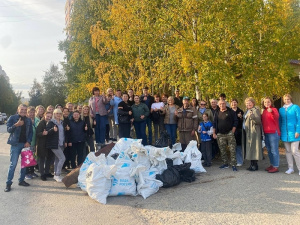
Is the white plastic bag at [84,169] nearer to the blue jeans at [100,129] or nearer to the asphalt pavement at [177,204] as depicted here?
the asphalt pavement at [177,204]

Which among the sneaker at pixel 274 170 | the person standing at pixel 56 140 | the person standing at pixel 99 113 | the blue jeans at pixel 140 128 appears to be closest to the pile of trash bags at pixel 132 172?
the person standing at pixel 56 140

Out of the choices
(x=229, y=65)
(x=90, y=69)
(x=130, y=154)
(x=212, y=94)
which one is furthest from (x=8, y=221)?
(x=90, y=69)

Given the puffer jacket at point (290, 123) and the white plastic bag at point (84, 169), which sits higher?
the puffer jacket at point (290, 123)

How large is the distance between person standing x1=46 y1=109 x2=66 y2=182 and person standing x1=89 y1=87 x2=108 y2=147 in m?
2.18

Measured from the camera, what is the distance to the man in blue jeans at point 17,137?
19.4 ft

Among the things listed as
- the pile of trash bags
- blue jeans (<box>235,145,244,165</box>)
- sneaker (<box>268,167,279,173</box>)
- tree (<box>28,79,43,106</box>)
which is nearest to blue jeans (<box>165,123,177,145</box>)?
the pile of trash bags

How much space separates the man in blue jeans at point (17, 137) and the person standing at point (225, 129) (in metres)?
4.81

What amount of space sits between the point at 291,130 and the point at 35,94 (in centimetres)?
6359

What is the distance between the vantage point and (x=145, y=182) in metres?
5.53

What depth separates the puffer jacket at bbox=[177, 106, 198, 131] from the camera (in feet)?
25.9

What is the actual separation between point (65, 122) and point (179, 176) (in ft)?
11.2

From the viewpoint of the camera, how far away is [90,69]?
72.5ft

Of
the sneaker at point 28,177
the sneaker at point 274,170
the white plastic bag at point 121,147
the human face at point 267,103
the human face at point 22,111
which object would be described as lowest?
the sneaker at point 28,177

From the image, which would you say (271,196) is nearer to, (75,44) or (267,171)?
(267,171)
